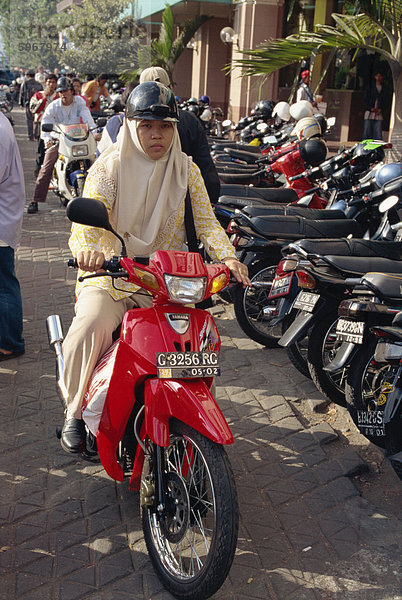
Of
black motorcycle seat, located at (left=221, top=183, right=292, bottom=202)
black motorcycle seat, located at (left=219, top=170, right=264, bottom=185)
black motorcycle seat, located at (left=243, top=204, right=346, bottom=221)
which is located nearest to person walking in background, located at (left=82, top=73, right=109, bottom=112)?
black motorcycle seat, located at (left=219, top=170, right=264, bottom=185)

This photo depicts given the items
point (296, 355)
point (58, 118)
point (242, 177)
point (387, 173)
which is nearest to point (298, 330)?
point (296, 355)

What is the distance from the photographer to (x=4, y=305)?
5336 mm

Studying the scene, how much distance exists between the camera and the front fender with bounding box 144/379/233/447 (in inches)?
104

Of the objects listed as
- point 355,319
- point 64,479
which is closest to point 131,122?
point 355,319

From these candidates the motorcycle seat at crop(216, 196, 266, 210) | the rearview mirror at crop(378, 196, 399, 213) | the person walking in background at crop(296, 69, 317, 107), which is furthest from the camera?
the person walking in background at crop(296, 69, 317, 107)

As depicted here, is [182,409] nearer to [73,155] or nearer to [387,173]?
[387,173]

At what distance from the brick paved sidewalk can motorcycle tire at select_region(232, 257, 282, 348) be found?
1.94 feet

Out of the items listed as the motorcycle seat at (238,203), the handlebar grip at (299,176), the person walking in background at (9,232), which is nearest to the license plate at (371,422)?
the person walking in background at (9,232)

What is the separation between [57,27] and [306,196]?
56.5 meters

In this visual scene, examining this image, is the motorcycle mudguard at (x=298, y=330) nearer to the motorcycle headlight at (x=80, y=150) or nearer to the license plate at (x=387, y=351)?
the license plate at (x=387, y=351)

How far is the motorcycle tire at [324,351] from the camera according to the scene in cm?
458

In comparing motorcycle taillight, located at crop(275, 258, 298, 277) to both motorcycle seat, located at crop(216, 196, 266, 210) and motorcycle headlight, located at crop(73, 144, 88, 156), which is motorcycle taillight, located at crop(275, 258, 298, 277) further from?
motorcycle headlight, located at crop(73, 144, 88, 156)

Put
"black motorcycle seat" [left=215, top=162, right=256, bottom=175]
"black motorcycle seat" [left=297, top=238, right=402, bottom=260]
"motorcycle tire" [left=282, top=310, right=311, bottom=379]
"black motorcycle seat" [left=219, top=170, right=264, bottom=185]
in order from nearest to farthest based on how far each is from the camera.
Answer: "black motorcycle seat" [left=297, top=238, right=402, bottom=260], "motorcycle tire" [left=282, top=310, right=311, bottom=379], "black motorcycle seat" [left=219, top=170, right=264, bottom=185], "black motorcycle seat" [left=215, top=162, right=256, bottom=175]

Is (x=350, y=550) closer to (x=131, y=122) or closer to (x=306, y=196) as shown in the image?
(x=131, y=122)
